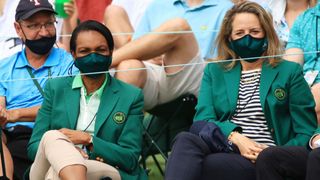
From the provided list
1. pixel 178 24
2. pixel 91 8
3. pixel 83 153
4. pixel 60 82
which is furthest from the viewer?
pixel 91 8

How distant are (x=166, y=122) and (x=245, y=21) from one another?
1251 mm

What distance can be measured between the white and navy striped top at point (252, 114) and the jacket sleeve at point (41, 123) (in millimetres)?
1076

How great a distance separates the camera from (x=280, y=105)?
582 centimetres

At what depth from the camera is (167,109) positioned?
22.9ft

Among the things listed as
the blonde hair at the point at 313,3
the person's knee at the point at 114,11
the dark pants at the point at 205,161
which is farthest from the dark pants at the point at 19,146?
the blonde hair at the point at 313,3

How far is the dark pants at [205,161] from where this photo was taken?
557 centimetres

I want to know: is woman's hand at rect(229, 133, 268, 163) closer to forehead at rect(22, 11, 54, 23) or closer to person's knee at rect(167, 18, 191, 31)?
person's knee at rect(167, 18, 191, 31)

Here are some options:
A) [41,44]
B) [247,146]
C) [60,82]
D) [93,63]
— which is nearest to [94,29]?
[93,63]

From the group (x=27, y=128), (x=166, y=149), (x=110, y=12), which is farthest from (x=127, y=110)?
(x=110, y=12)

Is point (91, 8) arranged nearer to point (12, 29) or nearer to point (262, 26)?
point (12, 29)

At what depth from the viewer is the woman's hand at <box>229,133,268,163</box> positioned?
18.5 feet

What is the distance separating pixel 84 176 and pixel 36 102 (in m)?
1.25

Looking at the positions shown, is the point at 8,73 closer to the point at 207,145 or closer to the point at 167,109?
the point at 167,109

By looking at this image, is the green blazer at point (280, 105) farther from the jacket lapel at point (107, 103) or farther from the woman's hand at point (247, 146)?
the jacket lapel at point (107, 103)
